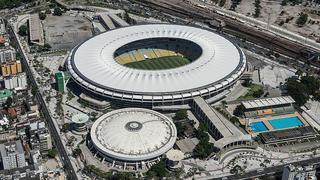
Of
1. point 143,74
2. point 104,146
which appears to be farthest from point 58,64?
point 104,146

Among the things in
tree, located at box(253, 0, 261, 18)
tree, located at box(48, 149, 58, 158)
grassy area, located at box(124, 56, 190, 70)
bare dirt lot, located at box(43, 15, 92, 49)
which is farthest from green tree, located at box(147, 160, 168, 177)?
tree, located at box(253, 0, 261, 18)

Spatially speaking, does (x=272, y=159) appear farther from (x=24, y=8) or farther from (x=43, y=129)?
(x=24, y=8)

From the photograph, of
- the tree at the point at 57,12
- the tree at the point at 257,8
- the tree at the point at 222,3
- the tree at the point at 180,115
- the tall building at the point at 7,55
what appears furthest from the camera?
the tree at the point at 222,3

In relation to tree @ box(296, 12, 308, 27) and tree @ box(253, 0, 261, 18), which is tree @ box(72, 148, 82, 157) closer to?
tree @ box(253, 0, 261, 18)

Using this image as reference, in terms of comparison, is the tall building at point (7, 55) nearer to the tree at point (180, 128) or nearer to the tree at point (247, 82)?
the tree at point (180, 128)

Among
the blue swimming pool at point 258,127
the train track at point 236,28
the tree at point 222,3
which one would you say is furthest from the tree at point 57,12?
the blue swimming pool at point 258,127

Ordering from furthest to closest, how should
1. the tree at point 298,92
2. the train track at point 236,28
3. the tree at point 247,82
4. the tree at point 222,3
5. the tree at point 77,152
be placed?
1. the tree at point 222,3
2. the train track at point 236,28
3. the tree at point 247,82
4. the tree at point 298,92
5. the tree at point 77,152
